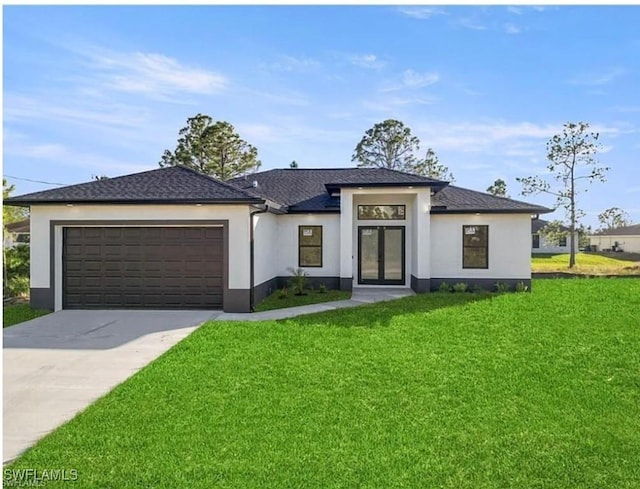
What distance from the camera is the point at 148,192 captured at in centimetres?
1105

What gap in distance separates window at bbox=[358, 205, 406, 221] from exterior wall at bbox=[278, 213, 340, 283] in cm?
116

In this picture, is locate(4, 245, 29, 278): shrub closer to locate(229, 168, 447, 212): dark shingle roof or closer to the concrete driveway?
the concrete driveway

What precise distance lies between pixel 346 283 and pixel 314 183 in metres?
5.57

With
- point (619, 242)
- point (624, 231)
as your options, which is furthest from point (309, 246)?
point (624, 231)

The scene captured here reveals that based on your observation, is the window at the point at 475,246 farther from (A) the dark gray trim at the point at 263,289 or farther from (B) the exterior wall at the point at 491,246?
(A) the dark gray trim at the point at 263,289

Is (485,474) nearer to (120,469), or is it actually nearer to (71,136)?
(120,469)

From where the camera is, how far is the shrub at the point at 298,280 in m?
13.8

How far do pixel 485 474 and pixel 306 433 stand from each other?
1.74 m

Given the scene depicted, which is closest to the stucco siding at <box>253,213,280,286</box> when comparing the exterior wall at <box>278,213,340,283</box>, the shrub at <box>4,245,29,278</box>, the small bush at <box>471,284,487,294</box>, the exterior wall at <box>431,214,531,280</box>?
the exterior wall at <box>278,213,340,283</box>

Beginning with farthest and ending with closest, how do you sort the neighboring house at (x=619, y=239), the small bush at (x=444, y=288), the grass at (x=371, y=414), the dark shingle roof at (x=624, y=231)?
the dark shingle roof at (x=624, y=231), the neighboring house at (x=619, y=239), the small bush at (x=444, y=288), the grass at (x=371, y=414)

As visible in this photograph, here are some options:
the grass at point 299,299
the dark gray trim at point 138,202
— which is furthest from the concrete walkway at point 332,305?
the dark gray trim at point 138,202

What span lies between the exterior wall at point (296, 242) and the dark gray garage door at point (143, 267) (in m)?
4.13

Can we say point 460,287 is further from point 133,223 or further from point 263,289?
point 133,223

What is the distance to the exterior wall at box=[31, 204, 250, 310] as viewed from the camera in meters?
10.8
